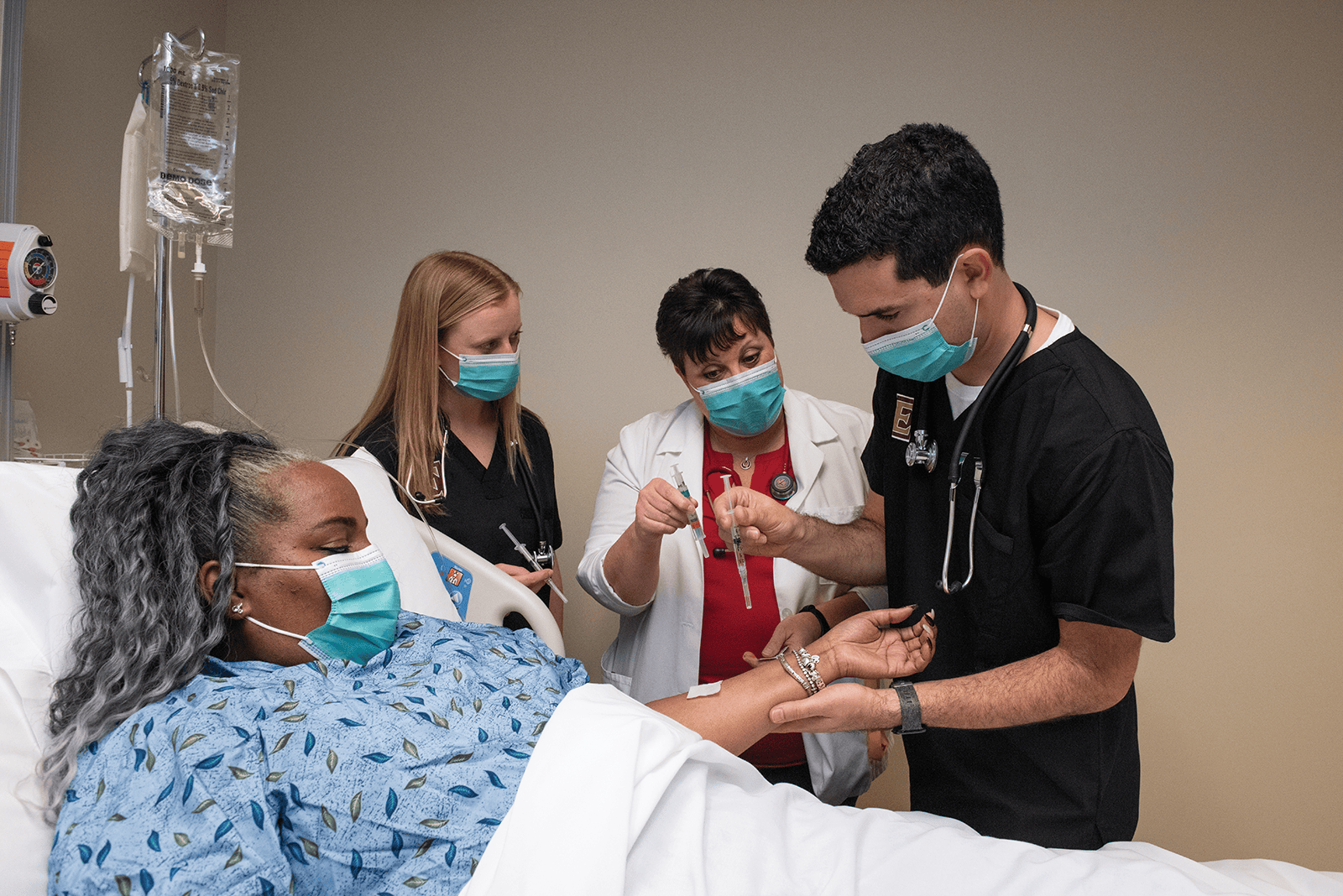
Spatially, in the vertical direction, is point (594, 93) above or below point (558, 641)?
above

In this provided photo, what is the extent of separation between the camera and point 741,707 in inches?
54.9

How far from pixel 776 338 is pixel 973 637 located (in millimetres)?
1429

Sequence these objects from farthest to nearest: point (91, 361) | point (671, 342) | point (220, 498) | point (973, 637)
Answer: point (91, 361), point (671, 342), point (973, 637), point (220, 498)

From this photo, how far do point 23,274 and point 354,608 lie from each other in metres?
1.00

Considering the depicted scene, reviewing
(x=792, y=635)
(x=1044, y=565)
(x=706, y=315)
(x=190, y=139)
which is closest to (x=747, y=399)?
(x=706, y=315)

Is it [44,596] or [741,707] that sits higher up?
[44,596]

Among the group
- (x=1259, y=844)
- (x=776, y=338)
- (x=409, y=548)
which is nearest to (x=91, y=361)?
(x=409, y=548)

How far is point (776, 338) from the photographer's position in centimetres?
268

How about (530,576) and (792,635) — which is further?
(530,576)

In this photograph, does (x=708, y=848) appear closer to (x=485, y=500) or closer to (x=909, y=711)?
(x=909, y=711)

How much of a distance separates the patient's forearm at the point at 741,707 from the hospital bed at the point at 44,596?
40cm

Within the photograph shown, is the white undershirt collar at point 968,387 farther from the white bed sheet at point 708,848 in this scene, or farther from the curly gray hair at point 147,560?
the curly gray hair at point 147,560

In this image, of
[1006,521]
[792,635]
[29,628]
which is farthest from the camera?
[792,635]

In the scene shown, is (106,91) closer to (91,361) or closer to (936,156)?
(91,361)
